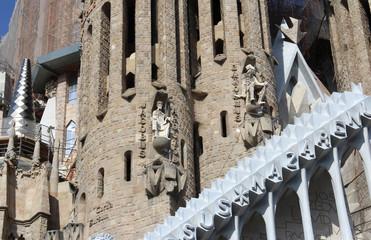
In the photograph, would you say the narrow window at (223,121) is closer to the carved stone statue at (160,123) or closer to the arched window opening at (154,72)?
the arched window opening at (154,72)

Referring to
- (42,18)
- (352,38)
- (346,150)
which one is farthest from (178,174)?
(42,18)

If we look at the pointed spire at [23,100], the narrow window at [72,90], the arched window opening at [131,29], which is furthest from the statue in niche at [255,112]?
the narrow window at [72,90]

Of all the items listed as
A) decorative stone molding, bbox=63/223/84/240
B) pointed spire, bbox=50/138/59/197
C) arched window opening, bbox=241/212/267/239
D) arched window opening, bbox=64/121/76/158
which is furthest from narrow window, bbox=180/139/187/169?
arched window opening, bbox=64/121/76/158

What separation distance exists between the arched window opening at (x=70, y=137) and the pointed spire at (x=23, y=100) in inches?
61.6

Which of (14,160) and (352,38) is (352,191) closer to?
(352,38)

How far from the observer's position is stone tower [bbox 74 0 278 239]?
84.5ft

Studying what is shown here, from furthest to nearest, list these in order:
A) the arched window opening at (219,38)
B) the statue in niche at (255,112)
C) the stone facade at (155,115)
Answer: the arched window opening at (219,38), the statue in niche at (255,112), the stone facade at (155,115)

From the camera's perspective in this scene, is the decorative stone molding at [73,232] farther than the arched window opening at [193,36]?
No

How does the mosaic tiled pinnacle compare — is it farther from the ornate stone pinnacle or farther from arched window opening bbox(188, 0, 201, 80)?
the ornate stone pinnacle

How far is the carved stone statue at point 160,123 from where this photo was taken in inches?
1051

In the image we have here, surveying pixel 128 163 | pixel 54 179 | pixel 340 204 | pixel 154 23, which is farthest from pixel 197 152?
pixel 340 204

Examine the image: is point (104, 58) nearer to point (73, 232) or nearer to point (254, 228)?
point (73, 232)

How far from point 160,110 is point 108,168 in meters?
2.23

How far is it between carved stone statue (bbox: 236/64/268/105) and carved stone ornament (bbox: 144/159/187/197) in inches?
172
